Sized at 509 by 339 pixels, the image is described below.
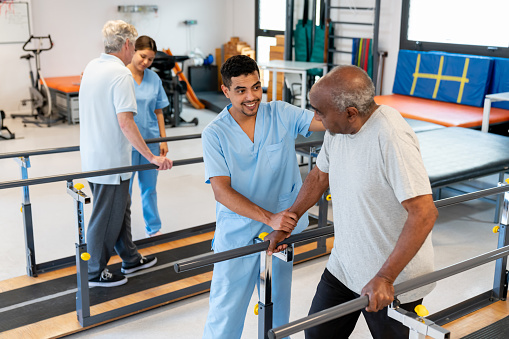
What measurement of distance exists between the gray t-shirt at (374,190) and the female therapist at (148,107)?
2309 mm

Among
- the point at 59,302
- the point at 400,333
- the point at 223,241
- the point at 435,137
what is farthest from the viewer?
the point at 435,137

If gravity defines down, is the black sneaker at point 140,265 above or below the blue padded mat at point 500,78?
below

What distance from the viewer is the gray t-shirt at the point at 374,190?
1673mm

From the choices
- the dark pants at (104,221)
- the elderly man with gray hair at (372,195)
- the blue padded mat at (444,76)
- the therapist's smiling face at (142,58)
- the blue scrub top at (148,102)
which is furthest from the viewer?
the blue padded mat at (444,76)

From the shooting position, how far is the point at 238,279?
2297 millimetres

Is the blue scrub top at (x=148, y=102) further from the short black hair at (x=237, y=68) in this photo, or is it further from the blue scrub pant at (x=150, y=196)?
the short black hair at (x=237, y=68)

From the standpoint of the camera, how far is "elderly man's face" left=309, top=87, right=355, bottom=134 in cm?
172

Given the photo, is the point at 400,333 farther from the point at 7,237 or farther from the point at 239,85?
the point at 7,237

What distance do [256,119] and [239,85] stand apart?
189 mm

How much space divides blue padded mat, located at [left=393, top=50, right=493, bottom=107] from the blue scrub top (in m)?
4.21

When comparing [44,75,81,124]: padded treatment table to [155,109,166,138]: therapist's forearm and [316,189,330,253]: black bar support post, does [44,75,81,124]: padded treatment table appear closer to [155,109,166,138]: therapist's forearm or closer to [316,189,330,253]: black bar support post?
[155,109,166,138]: therapist's forearm

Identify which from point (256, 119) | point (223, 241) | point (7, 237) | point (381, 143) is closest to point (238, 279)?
point (223, 241)

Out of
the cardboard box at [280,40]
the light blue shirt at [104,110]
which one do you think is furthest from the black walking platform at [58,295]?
the cardboard box at [280,40]

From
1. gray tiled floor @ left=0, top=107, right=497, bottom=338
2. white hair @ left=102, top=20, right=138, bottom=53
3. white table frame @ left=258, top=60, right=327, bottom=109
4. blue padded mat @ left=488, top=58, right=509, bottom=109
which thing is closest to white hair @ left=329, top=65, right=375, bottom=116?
gray tiled floor @ left=0, top=107, right=497, bottom=338
